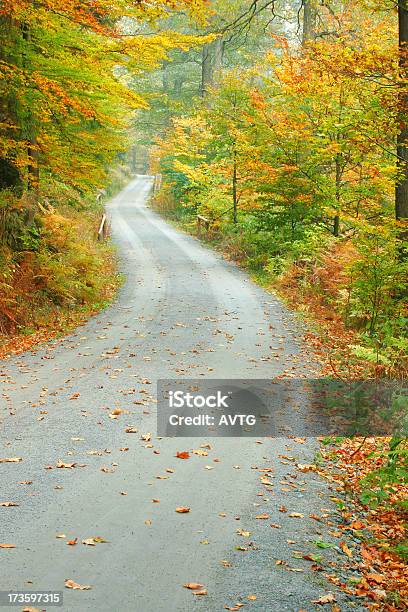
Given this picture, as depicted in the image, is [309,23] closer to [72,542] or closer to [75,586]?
[72,542]

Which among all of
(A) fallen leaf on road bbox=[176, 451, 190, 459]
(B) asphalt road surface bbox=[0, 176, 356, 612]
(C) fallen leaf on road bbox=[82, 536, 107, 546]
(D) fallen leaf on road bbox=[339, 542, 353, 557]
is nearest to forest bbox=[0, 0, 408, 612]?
(D) fallen leaf on road bbox=[339, 542, 353, 557]

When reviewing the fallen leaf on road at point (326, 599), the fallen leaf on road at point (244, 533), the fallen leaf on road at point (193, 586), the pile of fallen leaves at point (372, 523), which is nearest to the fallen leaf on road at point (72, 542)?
the fallen leaf on road at point (193, 586)

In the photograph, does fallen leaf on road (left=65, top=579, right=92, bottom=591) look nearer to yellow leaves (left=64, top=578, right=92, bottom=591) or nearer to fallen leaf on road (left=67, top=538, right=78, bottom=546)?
yellow leaves (left=64, top=578, right=92, bottom=591)

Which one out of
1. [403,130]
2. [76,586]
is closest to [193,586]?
[76,586]

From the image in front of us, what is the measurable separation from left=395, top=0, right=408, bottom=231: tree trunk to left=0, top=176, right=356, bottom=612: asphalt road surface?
328cm

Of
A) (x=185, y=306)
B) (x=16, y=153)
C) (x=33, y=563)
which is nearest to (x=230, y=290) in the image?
(x=185, y=306)

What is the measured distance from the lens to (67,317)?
1405cm

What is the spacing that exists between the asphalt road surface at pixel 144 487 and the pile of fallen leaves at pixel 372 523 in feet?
0.83

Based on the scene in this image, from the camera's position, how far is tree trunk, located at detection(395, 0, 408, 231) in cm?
958

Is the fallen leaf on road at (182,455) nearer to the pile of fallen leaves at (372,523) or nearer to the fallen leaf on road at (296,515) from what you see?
the pile of fallen leaves at (372,523)

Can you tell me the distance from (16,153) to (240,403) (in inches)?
307

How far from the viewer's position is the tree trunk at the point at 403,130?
31.4 feet

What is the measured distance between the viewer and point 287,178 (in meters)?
17.4

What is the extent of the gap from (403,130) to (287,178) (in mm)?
6922
